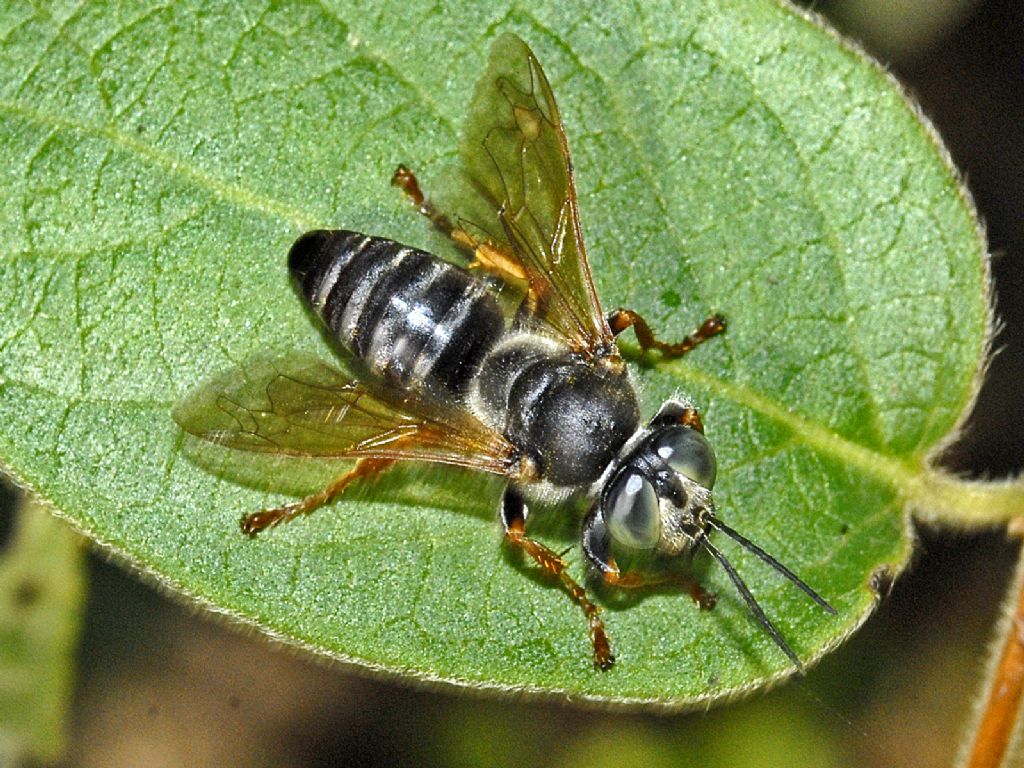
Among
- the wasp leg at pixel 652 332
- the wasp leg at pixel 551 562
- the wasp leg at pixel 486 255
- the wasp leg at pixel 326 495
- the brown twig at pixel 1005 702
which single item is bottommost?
the wasp leg at pixel 326 495

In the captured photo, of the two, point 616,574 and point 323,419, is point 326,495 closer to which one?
point 323,419

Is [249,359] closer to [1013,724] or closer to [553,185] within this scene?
[553,185]

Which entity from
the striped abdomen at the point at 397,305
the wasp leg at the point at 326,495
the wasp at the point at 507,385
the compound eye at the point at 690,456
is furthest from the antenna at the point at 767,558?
the wasp leg at the point at 326,495

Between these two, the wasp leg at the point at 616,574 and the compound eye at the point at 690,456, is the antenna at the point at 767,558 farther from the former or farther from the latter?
the wasp leg at the point at 616,574

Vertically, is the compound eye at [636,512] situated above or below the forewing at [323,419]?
above

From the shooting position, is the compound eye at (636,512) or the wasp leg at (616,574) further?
the wasp leg at (616,574)

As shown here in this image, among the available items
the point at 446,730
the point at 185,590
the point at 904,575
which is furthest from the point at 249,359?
the point at 904,575

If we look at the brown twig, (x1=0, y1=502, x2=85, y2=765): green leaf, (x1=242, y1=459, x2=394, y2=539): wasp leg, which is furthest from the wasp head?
(x1=0, y1=502, x2=85, y2=765): green leaf
